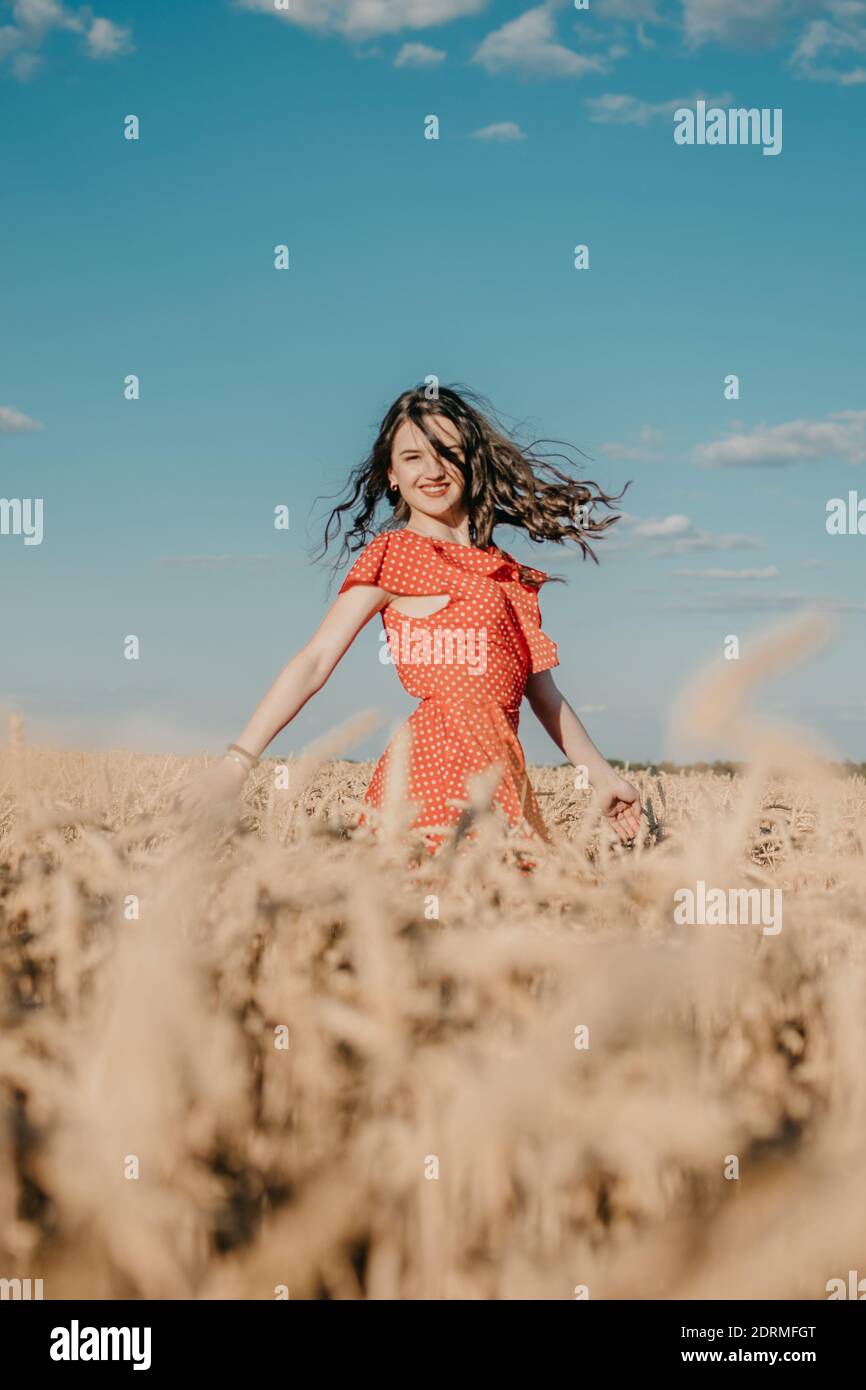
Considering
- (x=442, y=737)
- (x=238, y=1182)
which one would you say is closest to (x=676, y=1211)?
(x=238, y=1182)

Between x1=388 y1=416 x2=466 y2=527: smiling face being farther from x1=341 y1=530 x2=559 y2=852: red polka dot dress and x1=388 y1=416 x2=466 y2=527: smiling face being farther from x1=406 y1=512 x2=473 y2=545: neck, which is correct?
x1=341 y1=530 x2=559 y2=852: red polka dot dress

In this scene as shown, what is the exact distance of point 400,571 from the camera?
4055mm

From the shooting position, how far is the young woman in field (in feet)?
12.5

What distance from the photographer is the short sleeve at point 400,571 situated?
4035 mm

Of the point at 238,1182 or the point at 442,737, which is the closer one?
the point at 238,1182

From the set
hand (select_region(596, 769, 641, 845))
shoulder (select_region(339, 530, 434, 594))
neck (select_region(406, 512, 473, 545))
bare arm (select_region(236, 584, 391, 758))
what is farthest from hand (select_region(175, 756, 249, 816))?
neck (select_region(406, 512, 473, 545))

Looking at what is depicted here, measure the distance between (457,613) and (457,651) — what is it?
0.12m

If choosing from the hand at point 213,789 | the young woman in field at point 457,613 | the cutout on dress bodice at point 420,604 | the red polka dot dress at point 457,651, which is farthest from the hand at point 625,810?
the hand at point 213,789

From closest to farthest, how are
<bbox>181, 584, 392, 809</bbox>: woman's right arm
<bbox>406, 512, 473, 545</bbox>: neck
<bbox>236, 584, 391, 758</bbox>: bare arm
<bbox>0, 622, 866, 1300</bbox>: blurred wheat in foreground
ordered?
1. <bbox>0, 622, 866, 1300</bbox>: blurred wheat in foreground
2. <bbox>181, 584, 392, 809</bbox>: woman's right arm
3. <bbox>236, 584, 391, 758</bbox>: bare arm
4. <bbox>406, 512, 473, 545</bbox>: neck

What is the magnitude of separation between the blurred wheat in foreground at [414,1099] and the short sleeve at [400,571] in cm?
280

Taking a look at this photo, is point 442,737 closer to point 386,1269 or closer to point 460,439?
point 460,439

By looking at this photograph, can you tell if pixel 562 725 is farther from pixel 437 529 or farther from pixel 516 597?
pixel 437 529
